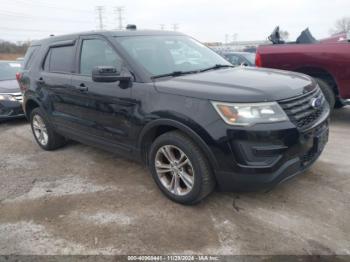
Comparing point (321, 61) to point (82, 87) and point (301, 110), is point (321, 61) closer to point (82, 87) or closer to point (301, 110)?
point (301, 110)

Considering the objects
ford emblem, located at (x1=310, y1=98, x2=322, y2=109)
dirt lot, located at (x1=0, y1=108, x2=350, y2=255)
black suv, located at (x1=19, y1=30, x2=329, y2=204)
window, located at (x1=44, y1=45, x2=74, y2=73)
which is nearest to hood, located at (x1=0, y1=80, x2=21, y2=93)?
window, located at (x1=44, y1=45, x2=74, y2=73)

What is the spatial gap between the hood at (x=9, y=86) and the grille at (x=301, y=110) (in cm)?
661

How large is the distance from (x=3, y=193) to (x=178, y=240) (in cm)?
235

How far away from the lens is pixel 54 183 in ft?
13.2

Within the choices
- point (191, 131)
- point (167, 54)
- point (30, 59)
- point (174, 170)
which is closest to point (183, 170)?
point (174, 170)

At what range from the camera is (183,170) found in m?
3.19

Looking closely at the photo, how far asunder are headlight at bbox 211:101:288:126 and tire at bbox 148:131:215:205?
1.51 ft

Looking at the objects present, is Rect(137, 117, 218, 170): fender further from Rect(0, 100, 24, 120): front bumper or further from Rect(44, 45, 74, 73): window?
Rect(0, 100, 24, 120): front bumper

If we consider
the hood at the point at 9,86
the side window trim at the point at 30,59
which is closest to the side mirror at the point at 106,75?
the side window trim at the point at 30,59

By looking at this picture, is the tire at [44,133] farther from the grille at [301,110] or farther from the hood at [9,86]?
the grille at [301,110]

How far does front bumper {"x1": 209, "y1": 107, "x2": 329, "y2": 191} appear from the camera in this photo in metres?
2.67

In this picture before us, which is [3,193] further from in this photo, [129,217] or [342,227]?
[342,227]

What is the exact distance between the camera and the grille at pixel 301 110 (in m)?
2.79

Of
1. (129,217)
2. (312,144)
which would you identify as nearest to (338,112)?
(312,144)
